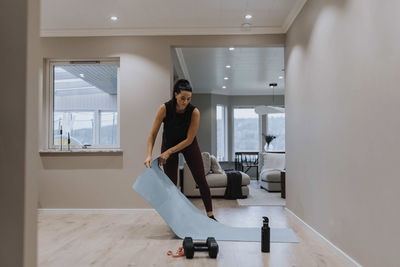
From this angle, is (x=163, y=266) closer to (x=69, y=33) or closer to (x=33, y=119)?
(x=33, y=119)

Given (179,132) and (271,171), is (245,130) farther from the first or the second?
(179,132)

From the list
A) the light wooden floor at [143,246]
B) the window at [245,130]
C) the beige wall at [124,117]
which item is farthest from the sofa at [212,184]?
the window at [245,130]

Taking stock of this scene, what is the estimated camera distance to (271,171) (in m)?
6.70

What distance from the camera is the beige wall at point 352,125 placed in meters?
1.77

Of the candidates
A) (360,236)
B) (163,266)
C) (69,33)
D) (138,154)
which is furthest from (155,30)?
(360,236)

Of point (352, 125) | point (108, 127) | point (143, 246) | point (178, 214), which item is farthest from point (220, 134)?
point (352, 125)

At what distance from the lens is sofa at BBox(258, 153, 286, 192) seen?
649 centimetres

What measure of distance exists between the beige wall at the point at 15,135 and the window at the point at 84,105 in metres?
3.55

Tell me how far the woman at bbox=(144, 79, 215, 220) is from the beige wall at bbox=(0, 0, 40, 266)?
78.7 inches

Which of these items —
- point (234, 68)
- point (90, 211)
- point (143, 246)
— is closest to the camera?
point (143, 246)

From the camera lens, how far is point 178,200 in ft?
9.93

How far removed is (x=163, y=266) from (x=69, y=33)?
337 cm

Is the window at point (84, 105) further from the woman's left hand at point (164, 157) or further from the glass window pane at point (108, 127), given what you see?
the woman's left hand at point (164, 157)

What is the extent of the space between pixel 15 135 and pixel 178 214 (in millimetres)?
2056
